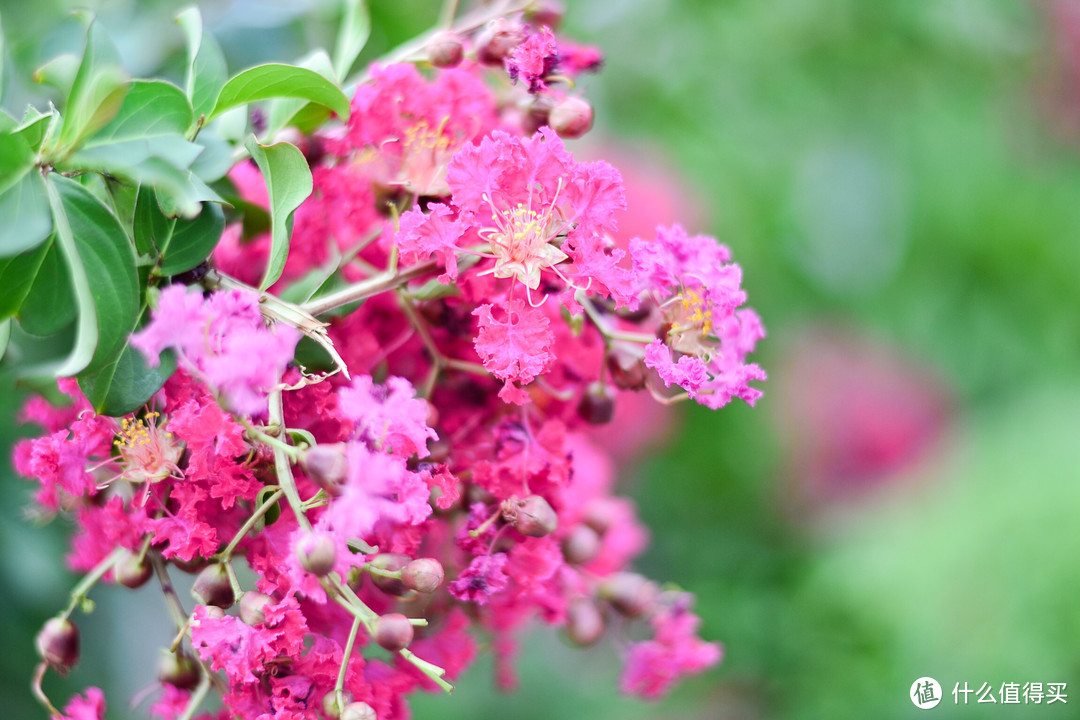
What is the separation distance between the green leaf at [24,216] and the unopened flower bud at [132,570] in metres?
0.24

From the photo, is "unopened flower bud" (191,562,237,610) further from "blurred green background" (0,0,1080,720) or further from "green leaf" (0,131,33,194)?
"blurred green background" (0,0,1080,720)

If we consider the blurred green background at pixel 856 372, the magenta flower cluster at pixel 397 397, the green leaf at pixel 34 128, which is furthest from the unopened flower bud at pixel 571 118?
the blurred green background at pixel 856 372

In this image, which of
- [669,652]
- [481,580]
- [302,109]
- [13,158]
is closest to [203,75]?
[302,109]

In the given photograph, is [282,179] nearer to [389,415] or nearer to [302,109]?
[302,109]

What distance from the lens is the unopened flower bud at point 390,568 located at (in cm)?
60

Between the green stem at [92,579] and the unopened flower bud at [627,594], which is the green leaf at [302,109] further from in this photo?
the unopened flower bud at [627,594]

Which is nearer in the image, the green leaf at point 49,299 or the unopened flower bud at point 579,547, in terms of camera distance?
the green leaf at point 49,299

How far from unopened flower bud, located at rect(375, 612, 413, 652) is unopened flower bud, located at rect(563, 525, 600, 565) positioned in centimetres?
26

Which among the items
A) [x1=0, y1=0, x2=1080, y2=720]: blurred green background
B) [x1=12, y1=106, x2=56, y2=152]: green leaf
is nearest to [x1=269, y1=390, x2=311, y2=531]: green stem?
[x1=12, y1=106, x2=56, y2=152]: green leaf

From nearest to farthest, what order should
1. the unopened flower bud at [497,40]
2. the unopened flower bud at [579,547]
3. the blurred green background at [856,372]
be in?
the unopened flower bud at [497,40] < the unopened flower bud at [579,547] < the blurred green background at [856,372]

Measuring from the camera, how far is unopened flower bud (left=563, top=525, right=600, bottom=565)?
813 millimetres

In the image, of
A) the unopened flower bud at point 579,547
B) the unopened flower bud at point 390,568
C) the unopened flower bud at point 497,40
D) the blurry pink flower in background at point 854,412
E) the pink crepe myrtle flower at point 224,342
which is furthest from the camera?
the blurry pink flower in background at point 854,412

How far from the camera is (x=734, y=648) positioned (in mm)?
1929

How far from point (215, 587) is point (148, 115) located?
12.1 inches
